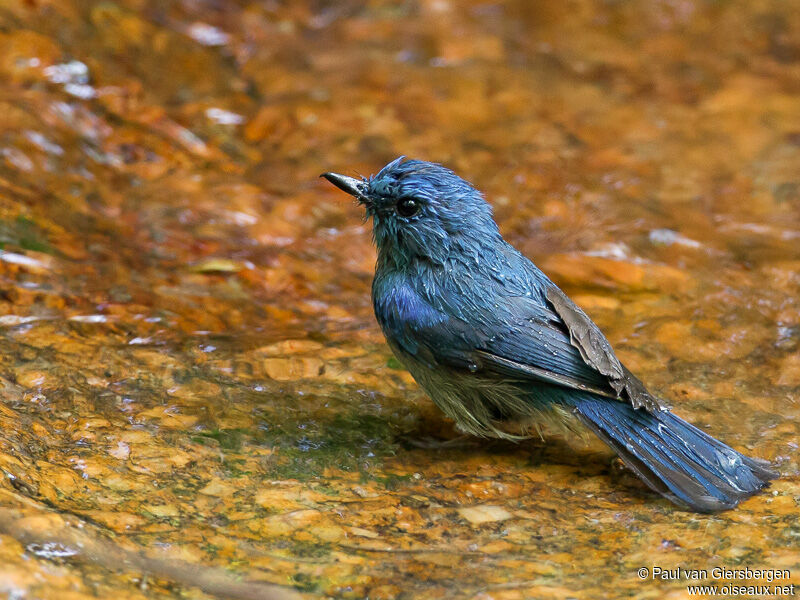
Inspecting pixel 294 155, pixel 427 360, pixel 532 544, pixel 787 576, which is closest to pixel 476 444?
pixel 427 360

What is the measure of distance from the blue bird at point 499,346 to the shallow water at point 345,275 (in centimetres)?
14

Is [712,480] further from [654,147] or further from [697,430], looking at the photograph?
[654,147]

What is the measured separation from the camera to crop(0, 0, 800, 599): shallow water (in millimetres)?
3266

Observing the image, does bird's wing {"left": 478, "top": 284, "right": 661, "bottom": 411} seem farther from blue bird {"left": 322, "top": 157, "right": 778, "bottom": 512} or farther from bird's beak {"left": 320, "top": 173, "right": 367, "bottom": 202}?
bird's beak {"left": 320, "top": 173, "right": 367, "bottom": 202}

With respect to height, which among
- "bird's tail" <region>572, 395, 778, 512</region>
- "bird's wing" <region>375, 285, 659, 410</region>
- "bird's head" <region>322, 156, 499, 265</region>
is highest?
"bird's head" <region>322, 156, 499, 265</region>

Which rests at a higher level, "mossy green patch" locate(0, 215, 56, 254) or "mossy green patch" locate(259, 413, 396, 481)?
"mossy green patch" locate(0, 215, 56, 254)

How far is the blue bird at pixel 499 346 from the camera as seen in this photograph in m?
3.72

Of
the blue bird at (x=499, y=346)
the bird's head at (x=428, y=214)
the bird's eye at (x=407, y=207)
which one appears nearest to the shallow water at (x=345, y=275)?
the blue bird at (x=499, y=346)

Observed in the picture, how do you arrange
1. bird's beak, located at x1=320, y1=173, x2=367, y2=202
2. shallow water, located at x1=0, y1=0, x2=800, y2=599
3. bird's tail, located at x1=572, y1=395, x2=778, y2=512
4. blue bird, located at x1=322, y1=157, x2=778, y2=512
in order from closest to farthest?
shallow water, located at x1=0, y1=0, x2=800, y2=599
bird's tail, located at x1=572, y1=395, x2=778, y2=512
blue bird, located at x1=322, y1=157, x2=778, y2=512
bird's beak, located at x1=320, y1=173, x2=367, y2=202

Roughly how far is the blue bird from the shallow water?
0.47 ft

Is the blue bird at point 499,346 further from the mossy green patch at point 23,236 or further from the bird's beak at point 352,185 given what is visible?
the mossy green patch at point 23,236

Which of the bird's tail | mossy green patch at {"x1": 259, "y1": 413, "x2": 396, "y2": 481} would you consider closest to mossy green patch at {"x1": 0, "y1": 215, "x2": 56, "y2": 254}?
mossy green patch at {"x1": 259, "y1": 413, "x2": 396, "y2": 481}

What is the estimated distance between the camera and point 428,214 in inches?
169

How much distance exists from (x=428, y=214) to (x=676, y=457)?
1.54m
